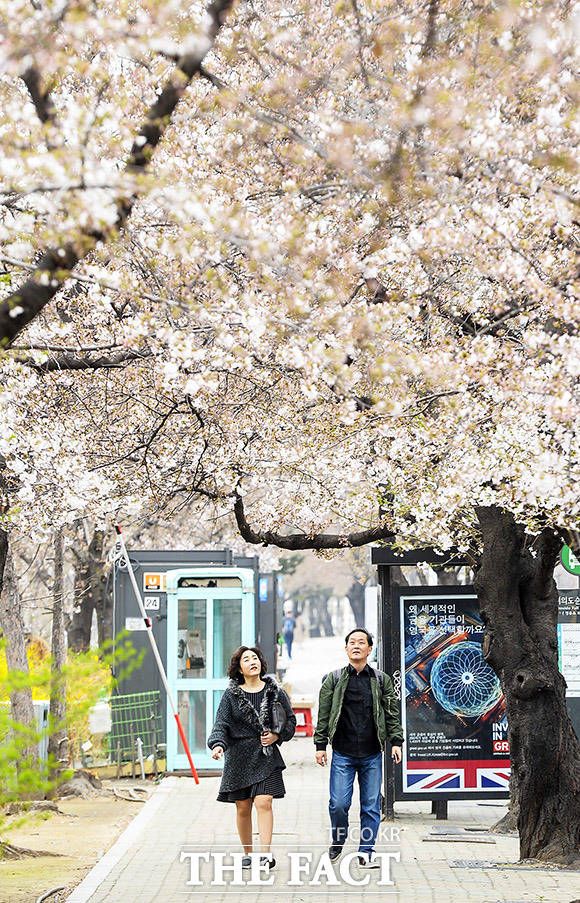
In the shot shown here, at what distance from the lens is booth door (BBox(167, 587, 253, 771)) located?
58.3 ft

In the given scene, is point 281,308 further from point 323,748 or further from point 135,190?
point 323,748

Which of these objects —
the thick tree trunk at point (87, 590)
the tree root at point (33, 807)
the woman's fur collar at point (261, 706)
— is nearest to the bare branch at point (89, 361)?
the woman's fur collar at point (261, 706)

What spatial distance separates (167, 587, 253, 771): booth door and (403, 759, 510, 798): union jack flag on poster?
509cm

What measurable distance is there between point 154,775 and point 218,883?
9.04 meters

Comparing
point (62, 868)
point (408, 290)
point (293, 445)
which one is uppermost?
point (408, 290)

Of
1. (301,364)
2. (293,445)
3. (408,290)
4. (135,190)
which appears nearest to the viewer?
(135,190)

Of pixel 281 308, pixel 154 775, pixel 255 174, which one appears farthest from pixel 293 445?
pixel 154 775

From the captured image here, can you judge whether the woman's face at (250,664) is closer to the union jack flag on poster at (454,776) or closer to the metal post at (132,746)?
the union jack flag on poster at (454,776)

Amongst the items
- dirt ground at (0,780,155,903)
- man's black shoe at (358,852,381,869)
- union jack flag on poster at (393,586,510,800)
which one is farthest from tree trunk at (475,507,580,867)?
dirt ground at (0,780,155,903)

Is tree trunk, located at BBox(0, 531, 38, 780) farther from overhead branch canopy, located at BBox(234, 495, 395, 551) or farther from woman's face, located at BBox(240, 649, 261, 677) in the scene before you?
woman's face, located at BBox(240, 649, 261, 677)

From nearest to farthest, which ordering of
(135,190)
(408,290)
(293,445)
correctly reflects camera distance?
(135,190) → (408,290) → (293,445)

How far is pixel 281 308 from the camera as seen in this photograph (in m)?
8.36

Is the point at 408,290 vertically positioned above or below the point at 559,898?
above

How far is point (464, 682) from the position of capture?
13.2 metres
